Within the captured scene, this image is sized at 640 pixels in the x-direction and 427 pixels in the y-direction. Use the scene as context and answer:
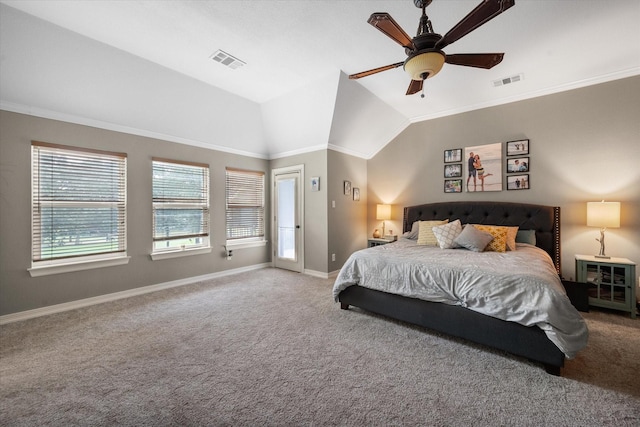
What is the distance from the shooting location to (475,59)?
211 cm

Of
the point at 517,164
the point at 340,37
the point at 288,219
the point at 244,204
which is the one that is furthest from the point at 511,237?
the point at 244,204

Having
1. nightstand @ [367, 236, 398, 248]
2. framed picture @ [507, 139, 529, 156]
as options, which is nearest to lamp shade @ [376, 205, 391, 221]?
nightstand @ [367, 236, 398, 248]

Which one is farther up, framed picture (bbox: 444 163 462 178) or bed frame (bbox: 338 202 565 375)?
framed picture (bbox: 444 163 462 178)

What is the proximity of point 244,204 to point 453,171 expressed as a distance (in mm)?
3858

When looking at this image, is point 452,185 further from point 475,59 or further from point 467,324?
point 467,324

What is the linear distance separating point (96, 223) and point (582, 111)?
6.61 metres

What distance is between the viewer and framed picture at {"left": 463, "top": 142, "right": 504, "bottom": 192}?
4.08 meters

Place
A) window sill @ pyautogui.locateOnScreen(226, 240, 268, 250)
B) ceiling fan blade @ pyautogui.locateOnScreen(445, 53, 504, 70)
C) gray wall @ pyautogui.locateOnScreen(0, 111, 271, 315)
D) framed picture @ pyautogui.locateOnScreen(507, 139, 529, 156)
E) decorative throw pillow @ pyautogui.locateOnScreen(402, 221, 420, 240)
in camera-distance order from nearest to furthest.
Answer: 1. ceiling fan blade @ pyautogui.locateOnScreen(445, 53, 504, 70)
2. gray wall @ pyautogui.locateOnScreen(0, 111, 271, 315)
3. framed picture @ pyautogui.locateOnScreen(507, 139, 529, 156)
4. decorative throw pillow @ pyautogui.locateOnScreen(402, 221, 420, 240)
5. window sill @ pyautogui.locateOnScreen(226, 240, 268, 250)

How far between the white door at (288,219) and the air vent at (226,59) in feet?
6.79

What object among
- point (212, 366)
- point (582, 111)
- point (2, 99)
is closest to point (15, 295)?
point (2, 99)

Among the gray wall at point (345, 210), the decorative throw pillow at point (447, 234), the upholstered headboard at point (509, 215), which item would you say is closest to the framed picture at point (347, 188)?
the gray wall at point (345, 210)

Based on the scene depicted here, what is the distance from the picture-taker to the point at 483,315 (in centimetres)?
216

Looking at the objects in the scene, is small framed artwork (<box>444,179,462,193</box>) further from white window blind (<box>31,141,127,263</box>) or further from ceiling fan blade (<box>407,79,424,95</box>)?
white window blind (<box>31,141,127,263</box>)

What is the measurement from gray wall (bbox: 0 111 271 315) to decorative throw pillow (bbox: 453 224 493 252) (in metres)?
3.80
